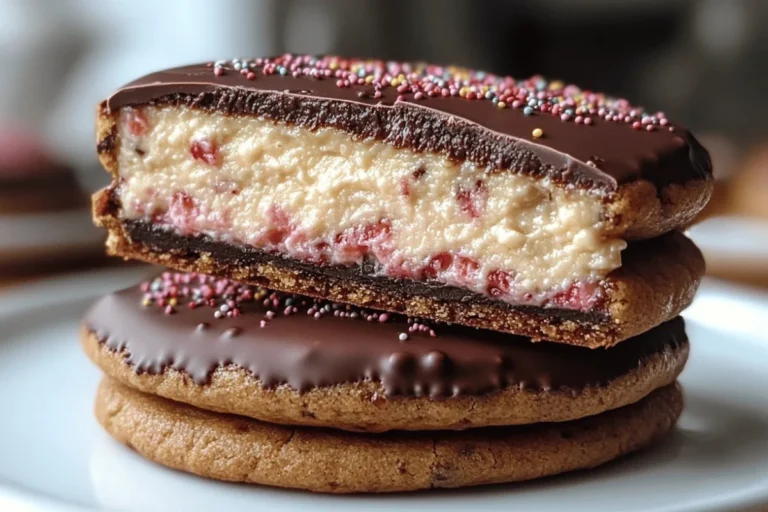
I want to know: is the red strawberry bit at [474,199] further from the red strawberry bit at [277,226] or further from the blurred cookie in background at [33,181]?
the blurred cookie in background at [33,181]

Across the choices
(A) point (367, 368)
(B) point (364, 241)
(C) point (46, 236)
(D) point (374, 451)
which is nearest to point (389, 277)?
(B) point (364, 241)

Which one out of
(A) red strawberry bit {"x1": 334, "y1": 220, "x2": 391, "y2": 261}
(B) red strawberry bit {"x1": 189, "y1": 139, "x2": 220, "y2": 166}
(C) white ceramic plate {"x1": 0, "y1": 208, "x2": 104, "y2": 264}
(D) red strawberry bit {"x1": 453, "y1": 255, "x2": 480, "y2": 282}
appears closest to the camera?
(D) red strawberry bit {"x1": 453, "y1": 255, "x2": 480, "y2": 282}

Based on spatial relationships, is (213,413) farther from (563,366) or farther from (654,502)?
(654,502)

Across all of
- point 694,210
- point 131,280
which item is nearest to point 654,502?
point 694,210

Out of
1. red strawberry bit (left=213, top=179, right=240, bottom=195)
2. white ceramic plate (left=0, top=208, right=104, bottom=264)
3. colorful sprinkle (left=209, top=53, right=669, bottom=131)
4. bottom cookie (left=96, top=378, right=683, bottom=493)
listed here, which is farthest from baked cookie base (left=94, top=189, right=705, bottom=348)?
white ceramic plate (left=0, top=208, right=104, bottom=264)

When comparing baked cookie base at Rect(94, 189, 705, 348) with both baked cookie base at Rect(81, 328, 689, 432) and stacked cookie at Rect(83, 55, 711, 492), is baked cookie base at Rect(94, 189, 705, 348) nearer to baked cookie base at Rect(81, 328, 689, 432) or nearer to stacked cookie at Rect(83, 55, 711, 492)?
stacked cookie at Rect(83, 55, 711, 492)

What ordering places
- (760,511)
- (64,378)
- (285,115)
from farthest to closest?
(64,378), (285,115), (760,511)
